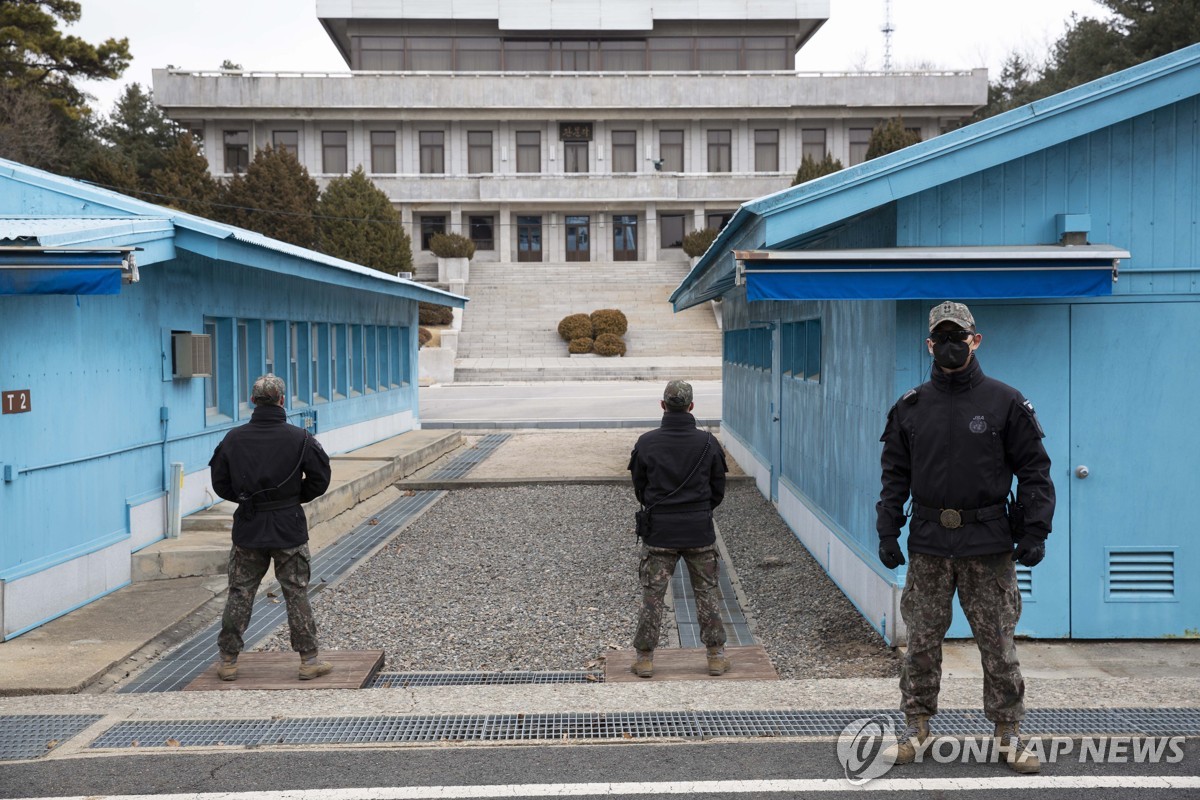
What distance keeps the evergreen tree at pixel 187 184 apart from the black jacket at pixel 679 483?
43786mm

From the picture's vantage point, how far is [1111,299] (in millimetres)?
7609

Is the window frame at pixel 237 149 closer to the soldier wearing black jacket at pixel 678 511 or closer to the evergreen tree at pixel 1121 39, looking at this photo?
the evergreen tree at pixel 1121 39

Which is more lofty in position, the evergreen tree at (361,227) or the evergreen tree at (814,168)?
the evergreen tree at (814,168)

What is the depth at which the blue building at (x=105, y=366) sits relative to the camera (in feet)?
25.9

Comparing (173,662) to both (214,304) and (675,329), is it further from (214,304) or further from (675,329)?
(675,329)

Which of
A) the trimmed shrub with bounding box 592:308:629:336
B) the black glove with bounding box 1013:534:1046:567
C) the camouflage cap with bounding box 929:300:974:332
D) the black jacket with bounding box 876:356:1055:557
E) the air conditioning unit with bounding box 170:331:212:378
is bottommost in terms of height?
the black glove with bounding box 1013:534:1046:567

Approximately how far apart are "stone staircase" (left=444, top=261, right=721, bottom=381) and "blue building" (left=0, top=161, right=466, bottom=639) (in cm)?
2773

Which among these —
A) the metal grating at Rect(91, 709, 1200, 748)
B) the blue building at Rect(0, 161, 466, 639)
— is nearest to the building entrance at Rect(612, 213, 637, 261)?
the blue building at Rect(0, 161, 466, 639)

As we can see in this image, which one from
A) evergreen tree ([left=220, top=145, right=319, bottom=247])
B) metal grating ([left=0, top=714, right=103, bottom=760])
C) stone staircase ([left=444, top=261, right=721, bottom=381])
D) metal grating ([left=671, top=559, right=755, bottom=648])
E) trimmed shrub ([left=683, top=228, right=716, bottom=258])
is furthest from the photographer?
trimmed shrub ([left=683, top=228, right=716, bottom=258])

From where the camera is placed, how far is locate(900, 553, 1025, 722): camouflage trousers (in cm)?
497

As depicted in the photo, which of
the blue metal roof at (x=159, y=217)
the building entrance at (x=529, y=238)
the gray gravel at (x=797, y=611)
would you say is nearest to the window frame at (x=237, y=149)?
the building entrance at (x=529, y=238)

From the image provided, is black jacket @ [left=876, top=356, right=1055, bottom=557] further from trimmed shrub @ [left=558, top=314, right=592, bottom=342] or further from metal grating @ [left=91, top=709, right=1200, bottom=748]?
trimmed shrub @ [left=558, top=314, right=592, bottom=342]

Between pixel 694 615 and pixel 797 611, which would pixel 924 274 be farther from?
pixel 694 615

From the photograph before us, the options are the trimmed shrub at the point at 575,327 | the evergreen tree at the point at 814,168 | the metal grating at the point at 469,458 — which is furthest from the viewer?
the evergreen tree at the point at 814,168
